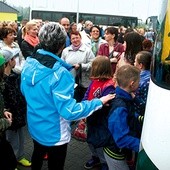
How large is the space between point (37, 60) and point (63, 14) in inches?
886

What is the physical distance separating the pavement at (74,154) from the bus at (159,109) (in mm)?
1998

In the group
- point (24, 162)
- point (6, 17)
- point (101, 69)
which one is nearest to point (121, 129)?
point (101, 69)

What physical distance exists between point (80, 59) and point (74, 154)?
161cm

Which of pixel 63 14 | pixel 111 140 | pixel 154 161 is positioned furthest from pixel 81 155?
pixel 63 14

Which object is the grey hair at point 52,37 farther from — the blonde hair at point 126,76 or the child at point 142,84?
the child at point 142,84

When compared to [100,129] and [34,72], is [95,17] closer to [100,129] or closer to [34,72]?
[100,129]

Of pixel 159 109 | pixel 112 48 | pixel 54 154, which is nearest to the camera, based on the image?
pixel 159 109

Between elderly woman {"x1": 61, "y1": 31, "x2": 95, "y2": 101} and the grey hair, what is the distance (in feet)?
7.45

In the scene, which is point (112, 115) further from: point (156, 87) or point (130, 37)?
point (130, 37)

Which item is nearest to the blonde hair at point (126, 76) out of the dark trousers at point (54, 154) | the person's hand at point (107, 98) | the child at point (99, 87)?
the person's hand at point (107, 98)

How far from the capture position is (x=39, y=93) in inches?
111

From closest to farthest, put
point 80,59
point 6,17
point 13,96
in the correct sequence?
point 13,96 → point 80,59 → point 6,17

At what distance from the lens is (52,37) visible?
108 inches

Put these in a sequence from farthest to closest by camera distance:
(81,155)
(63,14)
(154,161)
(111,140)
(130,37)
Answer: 1. (63,14)
2. (81,155)
3. (130,37)
4. (111,140)
5. (154,161)
